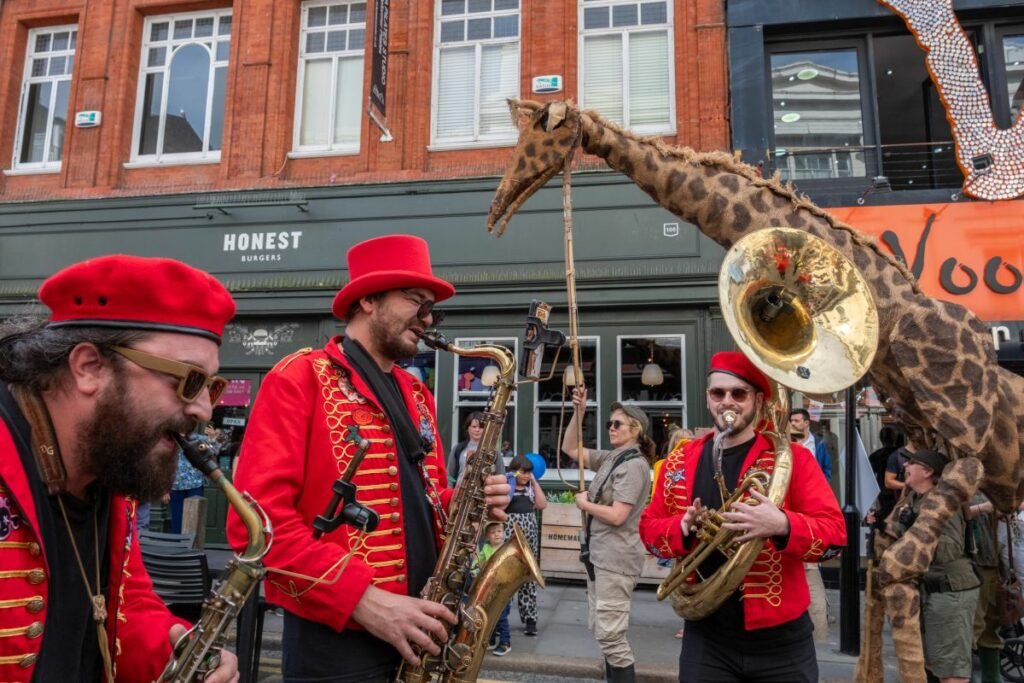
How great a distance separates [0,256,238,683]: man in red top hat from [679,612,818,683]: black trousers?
217 centimetres

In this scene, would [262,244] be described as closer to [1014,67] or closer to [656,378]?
[656,378]

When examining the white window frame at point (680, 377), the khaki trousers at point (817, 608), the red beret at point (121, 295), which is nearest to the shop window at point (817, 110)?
the white window frame at point (680, 377)

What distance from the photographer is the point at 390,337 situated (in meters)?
2.93

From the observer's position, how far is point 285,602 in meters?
2.52

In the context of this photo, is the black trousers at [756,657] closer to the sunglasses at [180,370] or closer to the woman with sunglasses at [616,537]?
the woman with sunglasses at [616,537]

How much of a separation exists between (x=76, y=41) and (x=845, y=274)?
15.3 m

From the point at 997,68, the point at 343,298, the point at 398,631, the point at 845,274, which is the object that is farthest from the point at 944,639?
the point at 997,68

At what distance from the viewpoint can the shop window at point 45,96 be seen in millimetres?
13477

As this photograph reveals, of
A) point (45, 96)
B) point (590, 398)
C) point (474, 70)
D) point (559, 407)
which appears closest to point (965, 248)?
point (590, 398)

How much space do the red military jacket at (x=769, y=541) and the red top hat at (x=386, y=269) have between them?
5.38 feet

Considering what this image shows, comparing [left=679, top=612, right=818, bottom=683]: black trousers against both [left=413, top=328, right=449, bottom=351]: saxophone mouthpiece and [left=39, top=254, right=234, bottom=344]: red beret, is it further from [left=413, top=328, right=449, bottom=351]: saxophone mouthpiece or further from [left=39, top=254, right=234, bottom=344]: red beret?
[left=39, top=254, right=234, bottom=344]: red beret

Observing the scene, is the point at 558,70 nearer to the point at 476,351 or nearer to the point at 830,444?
the point at 830,444

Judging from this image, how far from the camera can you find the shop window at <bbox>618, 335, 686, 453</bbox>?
10.4m

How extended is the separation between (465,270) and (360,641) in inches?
351
